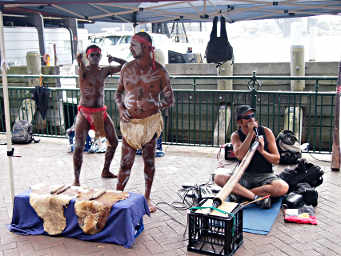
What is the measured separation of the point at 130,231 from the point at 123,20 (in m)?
5.46

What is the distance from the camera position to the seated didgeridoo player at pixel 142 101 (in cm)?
452

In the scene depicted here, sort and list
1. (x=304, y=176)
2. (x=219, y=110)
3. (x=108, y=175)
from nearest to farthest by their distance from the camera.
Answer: (x=304, y=176) → (x=108, y=175) → (x=219, y=110)

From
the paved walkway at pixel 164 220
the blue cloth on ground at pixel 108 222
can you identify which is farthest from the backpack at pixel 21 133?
the blue cloth on ground at pixel 108 222

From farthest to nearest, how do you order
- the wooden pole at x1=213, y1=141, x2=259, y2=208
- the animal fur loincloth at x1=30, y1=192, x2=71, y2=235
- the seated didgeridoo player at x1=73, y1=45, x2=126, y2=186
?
1. the seated didgeridoo player at x1=73, y1=45, x2=126, y2=186
2. the wooden pole at x1=213, y1=141, x2=259, y2=208
3. the animal fur loincloth at x1=30, y1=192, x2=71, y2=235

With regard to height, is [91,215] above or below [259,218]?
above

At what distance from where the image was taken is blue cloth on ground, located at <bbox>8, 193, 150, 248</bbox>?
3.72m

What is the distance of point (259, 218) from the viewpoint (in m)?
4.31

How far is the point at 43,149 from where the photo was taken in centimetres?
792

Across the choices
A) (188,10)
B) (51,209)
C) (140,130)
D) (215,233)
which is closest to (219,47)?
(188,10)

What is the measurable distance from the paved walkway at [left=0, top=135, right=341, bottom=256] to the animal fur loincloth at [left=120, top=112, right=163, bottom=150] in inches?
35.3

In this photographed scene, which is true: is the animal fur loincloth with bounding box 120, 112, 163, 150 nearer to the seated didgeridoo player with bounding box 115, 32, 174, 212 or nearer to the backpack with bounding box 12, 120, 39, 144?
the seated didgeridoo player with bounding box 115, 32, 174, 212

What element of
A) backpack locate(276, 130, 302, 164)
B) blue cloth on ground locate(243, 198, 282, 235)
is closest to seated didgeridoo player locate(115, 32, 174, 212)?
blue cloth on ground locate(243, 198, 282, 235)

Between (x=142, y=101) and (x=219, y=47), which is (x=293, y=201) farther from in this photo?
(x=219, y=47)

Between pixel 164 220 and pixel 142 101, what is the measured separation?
143 centimetres
